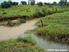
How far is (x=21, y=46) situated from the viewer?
4.46 meters

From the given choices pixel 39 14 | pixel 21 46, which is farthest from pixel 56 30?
pixel 39 14

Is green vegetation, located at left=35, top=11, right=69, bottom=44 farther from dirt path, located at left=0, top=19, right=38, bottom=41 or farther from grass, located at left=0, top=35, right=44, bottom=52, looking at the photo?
grass, located at left=0, top=35, right=44, bottom=52

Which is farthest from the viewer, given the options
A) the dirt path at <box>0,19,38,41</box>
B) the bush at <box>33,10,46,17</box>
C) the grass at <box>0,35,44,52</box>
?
the bush at <box>33,10,46,17</box>

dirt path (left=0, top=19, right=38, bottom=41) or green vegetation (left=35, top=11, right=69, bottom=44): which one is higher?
green vegetation (left=35, top=11, right=69, bottom=44)

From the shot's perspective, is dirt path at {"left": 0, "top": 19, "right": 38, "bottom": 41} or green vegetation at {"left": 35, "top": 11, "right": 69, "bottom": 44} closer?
green vegetation at {"left": 35, "top": 11, "right": 69, "bottom": 44}

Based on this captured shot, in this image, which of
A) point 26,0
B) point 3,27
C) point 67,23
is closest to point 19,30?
point 3,27

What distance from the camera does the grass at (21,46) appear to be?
4.12m

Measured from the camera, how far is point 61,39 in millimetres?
5434

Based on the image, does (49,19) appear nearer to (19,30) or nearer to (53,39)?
(19,30)

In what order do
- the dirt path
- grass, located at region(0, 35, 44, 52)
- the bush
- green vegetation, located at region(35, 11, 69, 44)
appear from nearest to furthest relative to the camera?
grass, located at region(0, 35, 44, 52), green vegetation, located at region(35, 11, 69, 44), the dirt path, the bush

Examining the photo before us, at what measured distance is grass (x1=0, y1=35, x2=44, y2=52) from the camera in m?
4.12

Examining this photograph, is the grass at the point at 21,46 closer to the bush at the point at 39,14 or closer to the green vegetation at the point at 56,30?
the green vegetation at the point at 56,30

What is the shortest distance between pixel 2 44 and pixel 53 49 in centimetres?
109

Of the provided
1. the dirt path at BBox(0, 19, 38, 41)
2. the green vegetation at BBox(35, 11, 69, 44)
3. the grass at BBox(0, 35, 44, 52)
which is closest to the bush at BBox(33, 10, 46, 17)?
the dirt path at BBox(0, 19, 38, 41)
